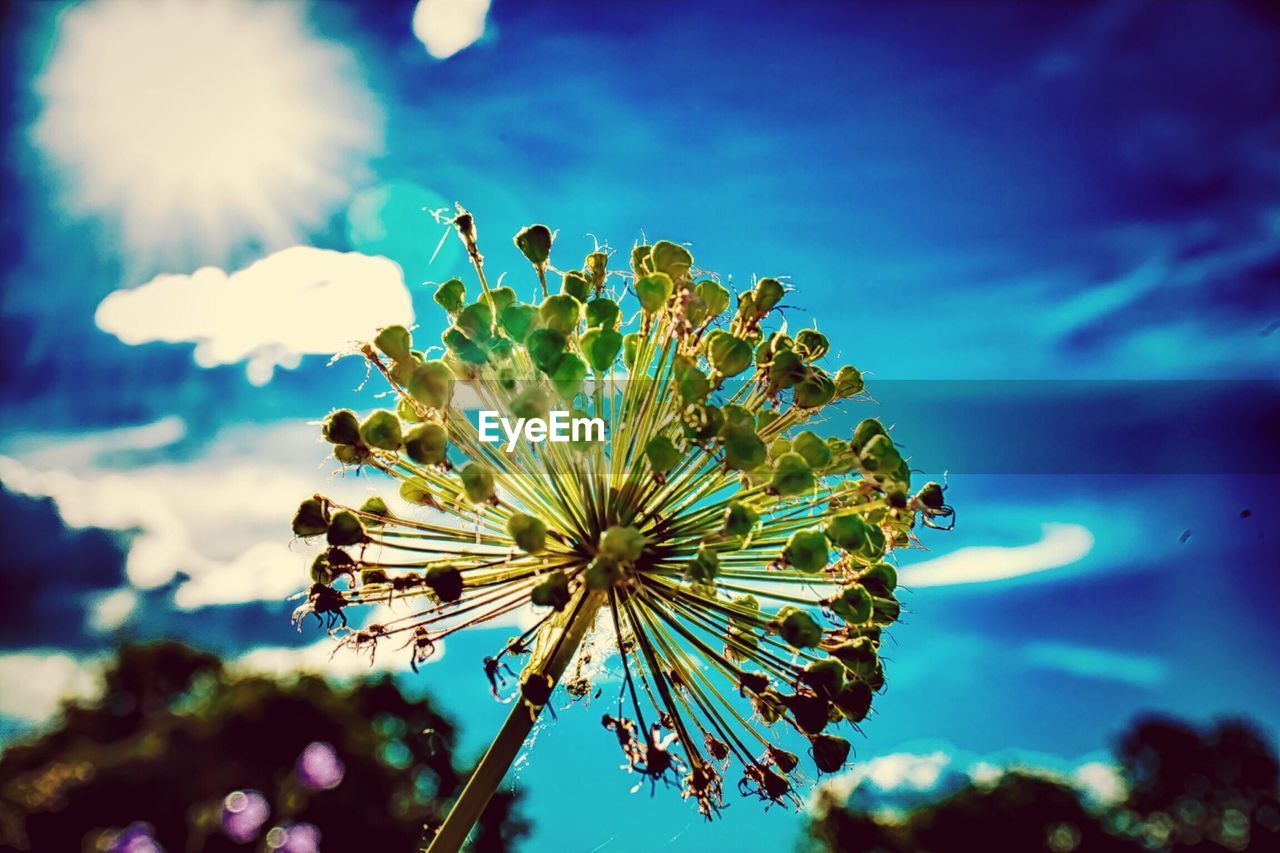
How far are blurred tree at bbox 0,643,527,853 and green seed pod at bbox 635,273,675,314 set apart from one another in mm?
16667

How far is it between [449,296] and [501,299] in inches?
20.7

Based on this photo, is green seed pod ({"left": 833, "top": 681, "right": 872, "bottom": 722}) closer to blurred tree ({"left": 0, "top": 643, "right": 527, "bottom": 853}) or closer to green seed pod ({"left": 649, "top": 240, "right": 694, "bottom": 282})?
green seed pod ({"left": 649, "top": 240, "right": 694, "bottom": 282})

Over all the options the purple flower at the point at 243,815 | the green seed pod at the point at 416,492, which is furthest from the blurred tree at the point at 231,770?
the green seed pod at the point at 416,492

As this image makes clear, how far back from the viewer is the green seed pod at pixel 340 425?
4.08 m

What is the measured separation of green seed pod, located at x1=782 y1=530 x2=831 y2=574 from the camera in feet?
12.5

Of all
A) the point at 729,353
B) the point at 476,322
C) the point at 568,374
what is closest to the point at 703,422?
the point at 729,353

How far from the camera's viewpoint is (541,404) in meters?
3.98

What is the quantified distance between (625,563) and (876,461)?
136 centimetres

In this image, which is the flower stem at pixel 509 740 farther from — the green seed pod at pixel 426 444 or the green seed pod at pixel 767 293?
the green seed pod at pixel 767 293

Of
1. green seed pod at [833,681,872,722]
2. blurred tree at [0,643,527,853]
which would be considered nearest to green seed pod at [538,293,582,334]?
green seed pod at [833,681,872,722]

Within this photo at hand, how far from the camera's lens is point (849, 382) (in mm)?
5117

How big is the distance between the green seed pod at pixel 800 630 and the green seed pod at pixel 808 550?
22cm

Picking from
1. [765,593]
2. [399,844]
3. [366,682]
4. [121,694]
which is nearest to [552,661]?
[765,593]

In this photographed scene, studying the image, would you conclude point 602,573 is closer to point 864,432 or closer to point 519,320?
point 519,320
